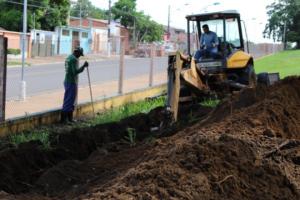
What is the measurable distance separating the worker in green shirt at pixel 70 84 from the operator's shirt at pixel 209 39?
358 cm

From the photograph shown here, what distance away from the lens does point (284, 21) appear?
9950 centimetres

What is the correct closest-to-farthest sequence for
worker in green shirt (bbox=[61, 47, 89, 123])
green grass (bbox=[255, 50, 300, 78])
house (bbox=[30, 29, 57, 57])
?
worker in green shirt (bbox=[61, 47, 89, 123]) < green grass (bbox=[255, 50, 300, 78]) < house (bbox=[30, 29, 57, 57])

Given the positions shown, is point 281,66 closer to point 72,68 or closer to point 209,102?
point 209,102

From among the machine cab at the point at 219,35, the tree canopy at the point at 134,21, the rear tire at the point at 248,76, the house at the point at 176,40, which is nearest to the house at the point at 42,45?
the house at the point at 176,40

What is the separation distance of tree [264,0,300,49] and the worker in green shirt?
82024 millimetres

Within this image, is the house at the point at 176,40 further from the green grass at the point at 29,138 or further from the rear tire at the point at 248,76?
the green grass at the point at 29,138

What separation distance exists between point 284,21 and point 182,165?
9774 cm

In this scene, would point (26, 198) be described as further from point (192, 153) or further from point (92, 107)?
point (92, 107)

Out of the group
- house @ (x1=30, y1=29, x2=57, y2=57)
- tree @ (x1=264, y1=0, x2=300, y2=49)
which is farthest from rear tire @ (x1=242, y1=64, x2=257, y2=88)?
tree @ (x1=264, y1=0, x2=300, y2=49)

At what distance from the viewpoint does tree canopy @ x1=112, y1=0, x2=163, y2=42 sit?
324 feet

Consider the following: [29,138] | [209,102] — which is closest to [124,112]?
[209,102]

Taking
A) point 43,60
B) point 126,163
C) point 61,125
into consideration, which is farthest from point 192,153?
point 43,60

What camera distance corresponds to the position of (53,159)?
8734 mm

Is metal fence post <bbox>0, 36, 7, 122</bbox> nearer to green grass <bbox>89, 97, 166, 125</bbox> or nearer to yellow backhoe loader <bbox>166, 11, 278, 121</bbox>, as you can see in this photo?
green grass <bbox>89, 97, 166, 125</bbox>
